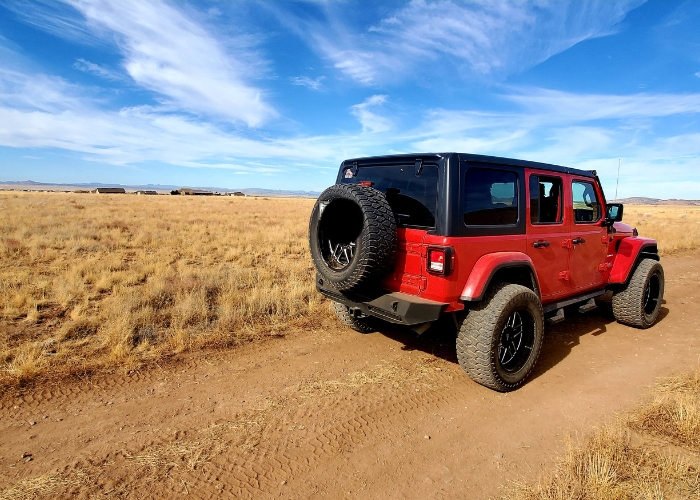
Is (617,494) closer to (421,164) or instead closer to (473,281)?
(473,281)

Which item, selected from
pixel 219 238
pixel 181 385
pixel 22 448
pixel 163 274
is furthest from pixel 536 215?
pixel 219 238

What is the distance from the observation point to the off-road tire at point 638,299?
5.64 meters

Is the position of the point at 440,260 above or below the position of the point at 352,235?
below

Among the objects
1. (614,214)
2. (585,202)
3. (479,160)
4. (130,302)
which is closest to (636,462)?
(479,160)

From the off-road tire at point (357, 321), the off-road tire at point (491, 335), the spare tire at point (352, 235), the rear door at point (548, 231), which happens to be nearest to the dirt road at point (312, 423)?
the off-road tire at point (491, 335)

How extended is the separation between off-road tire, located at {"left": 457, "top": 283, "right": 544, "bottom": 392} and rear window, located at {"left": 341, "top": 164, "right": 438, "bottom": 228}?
0.95m

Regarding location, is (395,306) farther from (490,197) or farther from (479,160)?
(479,160)

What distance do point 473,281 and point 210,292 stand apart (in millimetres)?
5059

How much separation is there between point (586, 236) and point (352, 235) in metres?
3.18

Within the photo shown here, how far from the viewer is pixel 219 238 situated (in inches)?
594

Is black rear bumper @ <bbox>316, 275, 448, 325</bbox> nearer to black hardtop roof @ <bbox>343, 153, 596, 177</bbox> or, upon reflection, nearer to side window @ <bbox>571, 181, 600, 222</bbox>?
black hardtop roof @ <bbox>343, 153, 596, 177</bbox>

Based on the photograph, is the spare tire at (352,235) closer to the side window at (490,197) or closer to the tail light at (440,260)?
the tail light at (440,260)

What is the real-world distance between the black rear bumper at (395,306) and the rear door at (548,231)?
4.91ft

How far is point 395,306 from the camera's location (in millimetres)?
3637
